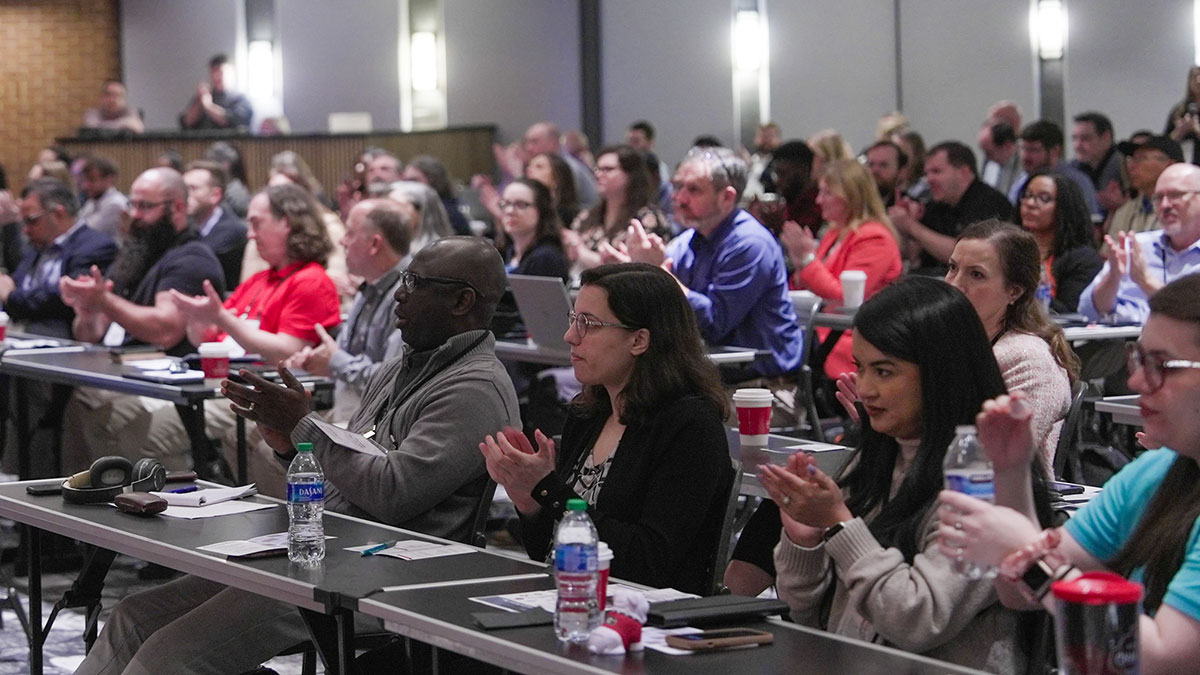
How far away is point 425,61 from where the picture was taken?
16.3 m

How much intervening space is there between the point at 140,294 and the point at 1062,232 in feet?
12.4

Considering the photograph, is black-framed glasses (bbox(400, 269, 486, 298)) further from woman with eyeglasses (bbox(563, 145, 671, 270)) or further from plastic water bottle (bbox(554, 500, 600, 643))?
woman with eyeglasses (bbox(563, 145, 671, 270))

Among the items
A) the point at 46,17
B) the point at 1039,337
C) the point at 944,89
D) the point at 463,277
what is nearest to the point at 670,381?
the point at 463,277

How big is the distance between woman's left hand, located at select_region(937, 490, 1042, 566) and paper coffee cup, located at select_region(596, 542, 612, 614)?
0.52 meters

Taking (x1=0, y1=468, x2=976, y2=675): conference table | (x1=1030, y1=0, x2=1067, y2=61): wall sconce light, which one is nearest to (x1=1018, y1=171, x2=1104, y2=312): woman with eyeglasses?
(x1=0, y1=468, x2=976, y2=675): conference table

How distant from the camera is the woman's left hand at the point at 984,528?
2.16 metres

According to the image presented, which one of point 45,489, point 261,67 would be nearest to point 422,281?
point 45,489

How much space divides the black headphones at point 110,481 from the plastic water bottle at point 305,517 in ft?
2.08

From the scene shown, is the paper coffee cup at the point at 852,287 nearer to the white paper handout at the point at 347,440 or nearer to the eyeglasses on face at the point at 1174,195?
the eyeglasses on face at the point at 1174,195

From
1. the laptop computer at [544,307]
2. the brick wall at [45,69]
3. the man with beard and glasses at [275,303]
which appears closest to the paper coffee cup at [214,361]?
the man with beard and glasses at [275,303]

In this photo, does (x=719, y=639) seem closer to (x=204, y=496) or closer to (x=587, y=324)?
(x=587, y=324)

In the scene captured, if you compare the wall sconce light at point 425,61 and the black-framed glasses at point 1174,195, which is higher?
the wall sconce light at point 425,61

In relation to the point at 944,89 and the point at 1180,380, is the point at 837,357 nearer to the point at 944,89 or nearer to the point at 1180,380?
the point at 1180,380

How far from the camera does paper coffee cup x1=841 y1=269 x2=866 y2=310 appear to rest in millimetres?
6492
